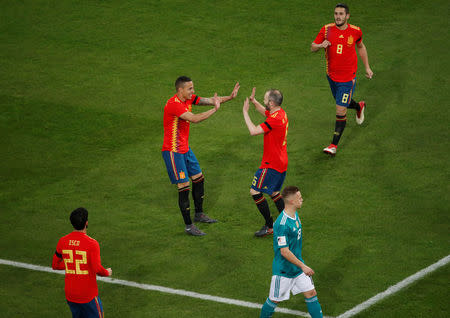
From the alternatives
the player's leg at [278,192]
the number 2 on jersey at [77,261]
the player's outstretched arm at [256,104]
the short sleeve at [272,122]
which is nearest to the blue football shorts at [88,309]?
the number 2 on jersey at [77,261]

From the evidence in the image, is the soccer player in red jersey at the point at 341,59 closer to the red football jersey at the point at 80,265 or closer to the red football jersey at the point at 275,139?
the red football jersey at the point at 275,139

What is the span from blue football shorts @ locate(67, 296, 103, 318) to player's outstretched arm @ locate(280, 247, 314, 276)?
2.30 metres

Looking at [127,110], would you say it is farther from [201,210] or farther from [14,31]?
[14,31]

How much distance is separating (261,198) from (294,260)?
3000 millimetres

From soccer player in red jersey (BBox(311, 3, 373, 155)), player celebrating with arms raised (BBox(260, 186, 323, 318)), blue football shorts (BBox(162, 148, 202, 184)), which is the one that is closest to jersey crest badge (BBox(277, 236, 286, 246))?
player celebrating with arms raised (BBox(260, 186, 323, 318))

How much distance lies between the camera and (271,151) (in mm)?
10414

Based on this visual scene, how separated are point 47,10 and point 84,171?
1053 centimetres

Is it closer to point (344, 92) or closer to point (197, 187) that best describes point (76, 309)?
point (197, 187)

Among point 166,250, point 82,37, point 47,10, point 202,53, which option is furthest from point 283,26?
point 166,250

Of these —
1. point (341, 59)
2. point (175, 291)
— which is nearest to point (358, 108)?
point (341, 59)

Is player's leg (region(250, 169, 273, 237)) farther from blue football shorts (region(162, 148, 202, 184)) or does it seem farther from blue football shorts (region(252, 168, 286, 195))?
blue football shorts (region(162, 148, 202, 184))

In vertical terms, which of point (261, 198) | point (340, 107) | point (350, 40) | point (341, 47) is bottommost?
point (261, 198)

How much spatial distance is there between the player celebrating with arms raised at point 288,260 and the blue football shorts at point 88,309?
2079 mm

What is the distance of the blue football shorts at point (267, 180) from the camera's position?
10.5m
